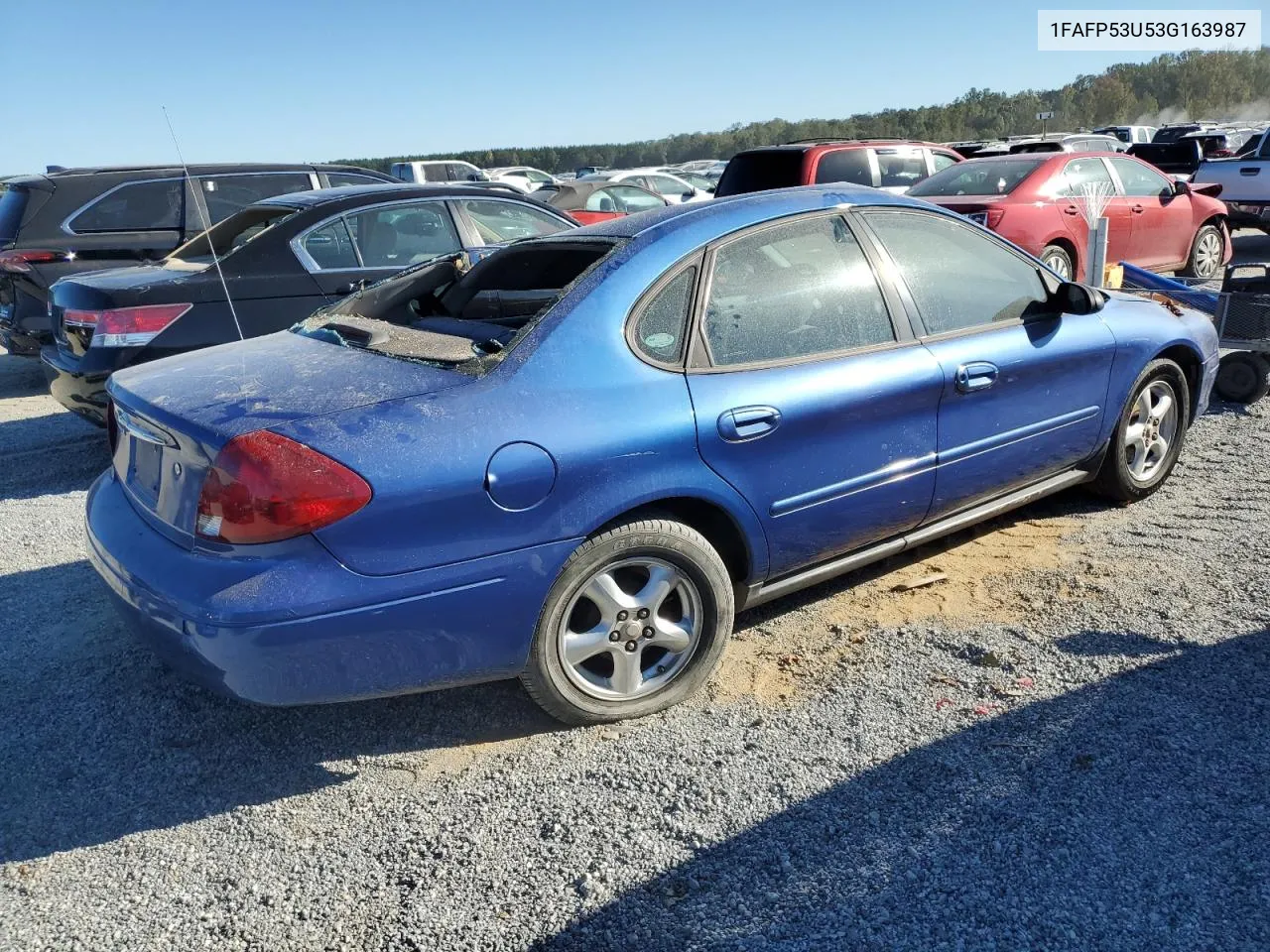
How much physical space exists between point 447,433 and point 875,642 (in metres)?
1.78

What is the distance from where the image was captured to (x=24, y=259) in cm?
772

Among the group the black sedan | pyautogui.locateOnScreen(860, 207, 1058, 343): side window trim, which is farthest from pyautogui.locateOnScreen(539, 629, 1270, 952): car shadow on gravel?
the black sedan

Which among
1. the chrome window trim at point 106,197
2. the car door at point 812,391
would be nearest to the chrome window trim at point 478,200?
the car door at point 812,391

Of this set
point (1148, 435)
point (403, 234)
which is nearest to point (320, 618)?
point (1148, 435)

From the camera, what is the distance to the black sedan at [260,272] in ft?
17.8

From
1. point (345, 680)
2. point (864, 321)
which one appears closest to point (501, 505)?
point (345, 680)

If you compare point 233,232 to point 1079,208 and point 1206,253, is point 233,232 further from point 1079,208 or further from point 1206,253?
point 1206,253

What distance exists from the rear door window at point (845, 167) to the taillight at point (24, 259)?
7.08m

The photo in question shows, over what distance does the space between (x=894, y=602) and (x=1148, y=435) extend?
1.77 metres

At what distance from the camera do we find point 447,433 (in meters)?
2.72

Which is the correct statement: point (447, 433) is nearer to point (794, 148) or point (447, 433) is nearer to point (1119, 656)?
point (1119, 656)

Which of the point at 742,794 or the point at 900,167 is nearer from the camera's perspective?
the point at 742,794

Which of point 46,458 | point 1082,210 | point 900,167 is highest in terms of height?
point 900,167

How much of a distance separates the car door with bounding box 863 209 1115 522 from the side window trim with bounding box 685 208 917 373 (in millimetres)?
81
